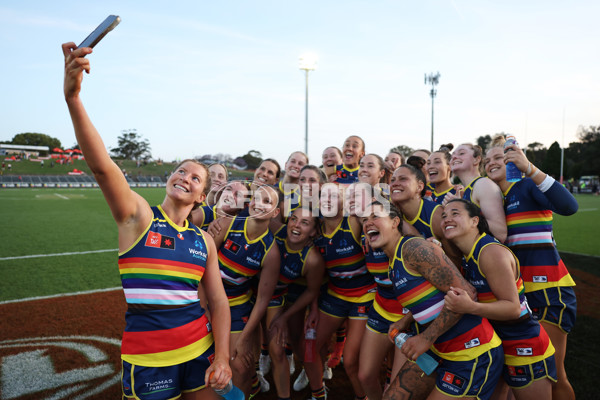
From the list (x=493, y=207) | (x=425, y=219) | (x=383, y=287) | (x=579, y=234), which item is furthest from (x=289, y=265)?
(x=579, y=234)

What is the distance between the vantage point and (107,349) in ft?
15.8

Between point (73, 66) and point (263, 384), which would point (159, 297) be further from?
point (263, 384)

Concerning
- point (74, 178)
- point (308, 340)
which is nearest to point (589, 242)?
point (308, 340)

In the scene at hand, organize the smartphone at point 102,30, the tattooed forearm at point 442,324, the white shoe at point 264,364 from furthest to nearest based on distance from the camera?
the white shoe at point 264,364 < the tattooed forearm at point 442,324 < the smartphone at point 102,30

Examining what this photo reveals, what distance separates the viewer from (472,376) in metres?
2.52

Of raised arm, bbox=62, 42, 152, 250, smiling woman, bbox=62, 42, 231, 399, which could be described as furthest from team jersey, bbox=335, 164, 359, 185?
raised arm, bbox=62, 42, 152, 250

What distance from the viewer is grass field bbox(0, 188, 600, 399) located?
5.08 m

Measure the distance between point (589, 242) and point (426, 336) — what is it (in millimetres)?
14015

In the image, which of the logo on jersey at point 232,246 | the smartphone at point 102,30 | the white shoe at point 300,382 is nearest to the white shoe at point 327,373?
the white shoe at point 300,382

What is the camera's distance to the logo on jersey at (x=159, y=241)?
2238 mm

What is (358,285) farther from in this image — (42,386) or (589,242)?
(589,242)

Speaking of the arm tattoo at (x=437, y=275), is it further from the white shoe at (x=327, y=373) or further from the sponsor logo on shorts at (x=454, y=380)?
the white shoe at (x=327, y=373)

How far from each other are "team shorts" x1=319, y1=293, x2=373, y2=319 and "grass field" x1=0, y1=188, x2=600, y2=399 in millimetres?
1239

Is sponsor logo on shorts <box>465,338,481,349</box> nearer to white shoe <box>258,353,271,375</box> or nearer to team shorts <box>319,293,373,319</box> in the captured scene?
team shorts <box>319,293,373,319</box>
